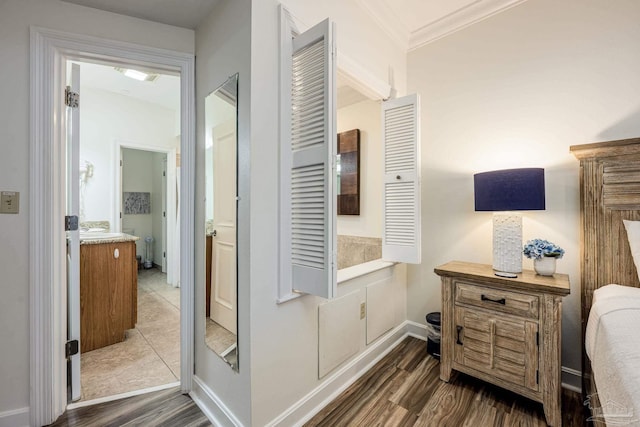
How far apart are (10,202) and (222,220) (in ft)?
3.63

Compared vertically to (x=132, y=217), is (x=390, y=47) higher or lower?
higher

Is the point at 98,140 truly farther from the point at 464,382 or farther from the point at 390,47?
the point at 464,382

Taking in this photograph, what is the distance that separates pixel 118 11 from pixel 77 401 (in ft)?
7.96

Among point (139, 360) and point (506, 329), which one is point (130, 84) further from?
point (506, 329)

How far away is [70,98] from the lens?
174cm

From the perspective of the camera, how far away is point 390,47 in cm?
241

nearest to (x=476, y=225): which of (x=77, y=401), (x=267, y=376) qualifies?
(x=267, y=376)

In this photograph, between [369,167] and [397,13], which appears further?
[369,167]

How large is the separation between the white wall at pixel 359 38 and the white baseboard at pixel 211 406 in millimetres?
2160

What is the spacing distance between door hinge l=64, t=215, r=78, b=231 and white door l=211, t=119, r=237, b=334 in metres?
0.92

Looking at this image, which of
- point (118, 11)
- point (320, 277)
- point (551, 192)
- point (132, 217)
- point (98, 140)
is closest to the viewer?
point (320, 277)

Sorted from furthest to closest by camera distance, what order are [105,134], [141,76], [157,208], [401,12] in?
[157,208]
[105,134]
[141,76]
[401,12]

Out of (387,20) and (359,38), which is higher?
(387,20)

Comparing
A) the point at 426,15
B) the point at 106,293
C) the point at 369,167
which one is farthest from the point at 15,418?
the point at 426,15
